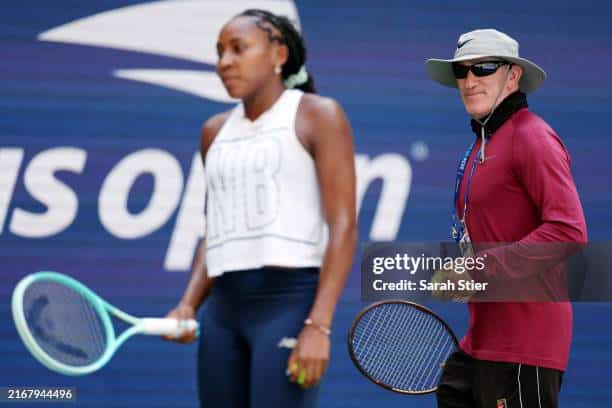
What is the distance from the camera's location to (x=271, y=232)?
2.81 m

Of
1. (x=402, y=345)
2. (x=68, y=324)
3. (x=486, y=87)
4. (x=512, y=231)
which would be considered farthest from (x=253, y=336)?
(x=402, y=345)

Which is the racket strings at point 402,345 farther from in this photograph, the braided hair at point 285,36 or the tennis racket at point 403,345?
the braided hair at point 285,36

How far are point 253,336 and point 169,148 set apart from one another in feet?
8.96

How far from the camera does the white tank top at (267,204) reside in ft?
9.25

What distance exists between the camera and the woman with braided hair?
2748 millimetres

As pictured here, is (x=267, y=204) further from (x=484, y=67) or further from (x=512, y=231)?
(x=484, y=67)

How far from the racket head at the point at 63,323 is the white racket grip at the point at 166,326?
12 cm

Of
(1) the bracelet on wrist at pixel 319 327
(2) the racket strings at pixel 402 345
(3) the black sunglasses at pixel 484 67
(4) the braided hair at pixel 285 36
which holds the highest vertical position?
(4) the braided hair at pixel 285 36

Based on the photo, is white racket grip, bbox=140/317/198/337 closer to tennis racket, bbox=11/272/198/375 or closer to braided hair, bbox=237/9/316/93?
tennis racket, bbox=11/272/198/375

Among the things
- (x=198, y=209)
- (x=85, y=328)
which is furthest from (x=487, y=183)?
(x=198, y=209)

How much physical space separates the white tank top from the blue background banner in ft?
8.21

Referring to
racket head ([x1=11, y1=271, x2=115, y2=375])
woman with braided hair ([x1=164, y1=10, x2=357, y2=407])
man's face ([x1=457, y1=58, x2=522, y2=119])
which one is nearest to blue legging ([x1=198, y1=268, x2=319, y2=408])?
woman with braided hair ([x1=164, y1=10, x2=357, y2=407])

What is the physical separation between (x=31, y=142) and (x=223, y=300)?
8.97 ft

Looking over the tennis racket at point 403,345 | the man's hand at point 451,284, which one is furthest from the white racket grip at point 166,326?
the tennis racket at point 403,345
